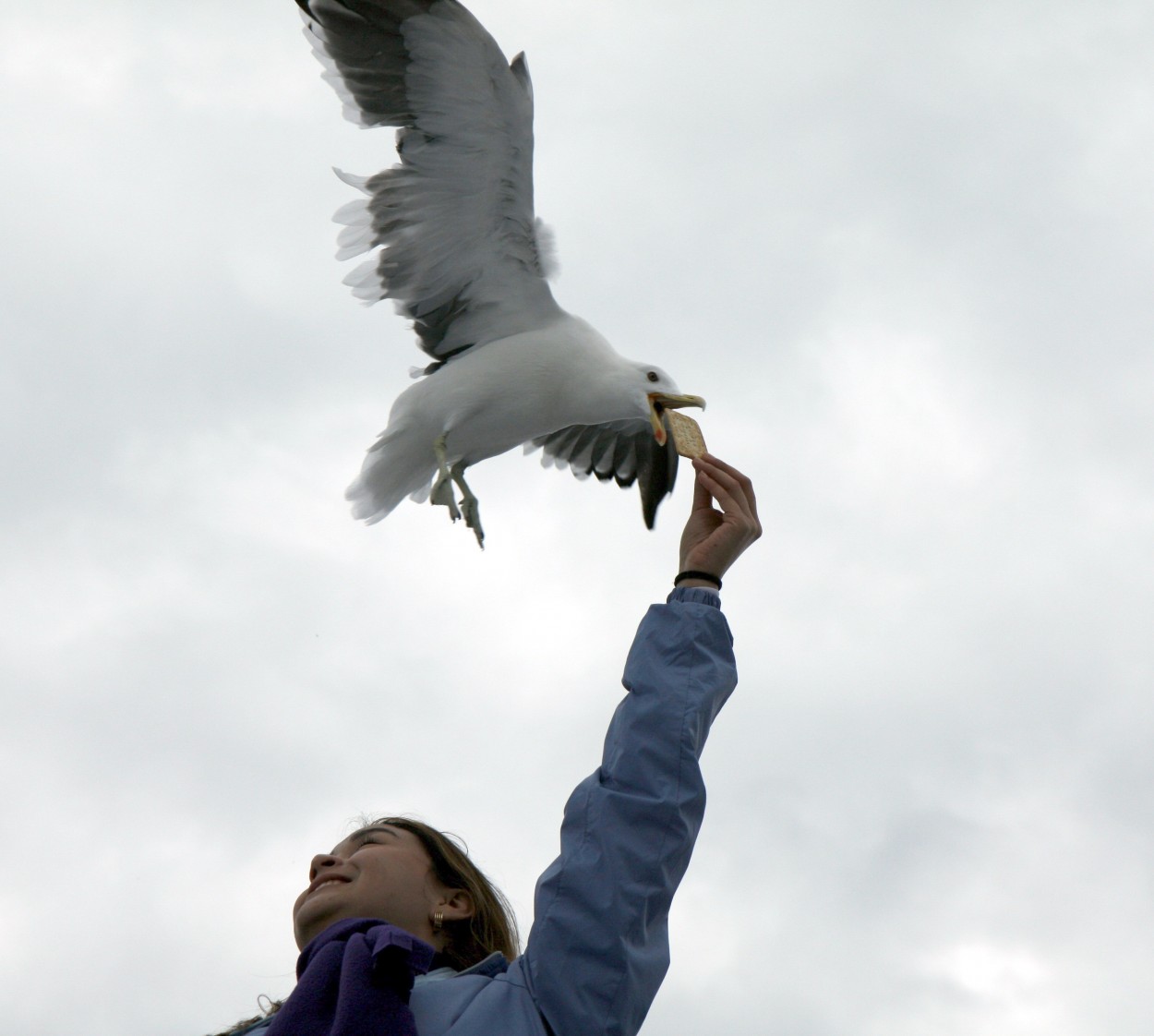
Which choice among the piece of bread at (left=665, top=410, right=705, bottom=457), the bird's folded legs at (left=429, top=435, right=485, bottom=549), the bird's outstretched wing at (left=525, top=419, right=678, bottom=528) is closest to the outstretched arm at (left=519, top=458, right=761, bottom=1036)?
the piece of bread at (left=665, top=410, right=705, bottom=457)

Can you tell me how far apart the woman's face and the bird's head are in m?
2.35

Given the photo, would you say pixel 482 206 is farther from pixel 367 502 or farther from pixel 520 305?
pixel 367 502

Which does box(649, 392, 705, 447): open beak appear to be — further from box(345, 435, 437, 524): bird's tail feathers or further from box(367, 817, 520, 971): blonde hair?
box(367, 817, 520, 971): blonde hair

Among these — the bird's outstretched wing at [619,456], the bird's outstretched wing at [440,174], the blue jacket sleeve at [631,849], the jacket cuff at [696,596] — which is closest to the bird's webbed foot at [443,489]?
the bird's outstretched wing at [440,174]

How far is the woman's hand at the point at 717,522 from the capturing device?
2742 mm

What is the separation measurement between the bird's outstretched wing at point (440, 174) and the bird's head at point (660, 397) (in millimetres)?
609

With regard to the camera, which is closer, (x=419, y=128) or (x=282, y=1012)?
(x=282, y=1012)

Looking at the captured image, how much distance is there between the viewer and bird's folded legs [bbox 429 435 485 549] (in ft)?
15.6

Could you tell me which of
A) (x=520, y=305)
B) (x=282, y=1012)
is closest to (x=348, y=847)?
(x=282, y=1012)

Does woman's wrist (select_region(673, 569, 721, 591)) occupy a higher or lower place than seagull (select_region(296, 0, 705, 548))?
lower

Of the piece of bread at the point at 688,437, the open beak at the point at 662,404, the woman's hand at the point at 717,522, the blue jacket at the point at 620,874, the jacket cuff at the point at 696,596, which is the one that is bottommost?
the blue jacket at the point at 620,874

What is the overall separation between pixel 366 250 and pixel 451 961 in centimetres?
328

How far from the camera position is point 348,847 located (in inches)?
119

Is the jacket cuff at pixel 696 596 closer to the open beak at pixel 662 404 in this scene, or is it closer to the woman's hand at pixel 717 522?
the woman's hand at pixel 717 522
